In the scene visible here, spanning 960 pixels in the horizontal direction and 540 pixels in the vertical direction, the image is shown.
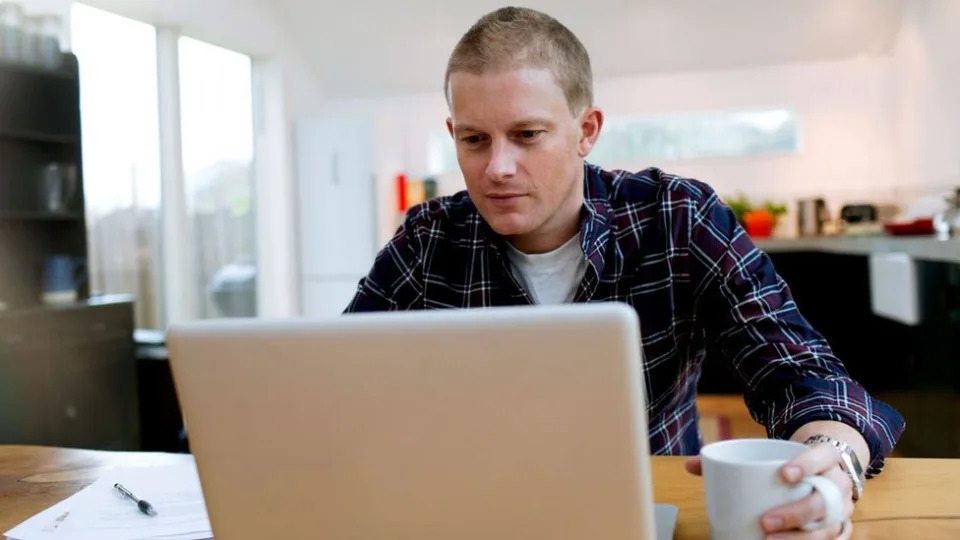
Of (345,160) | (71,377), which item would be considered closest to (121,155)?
(71,377)

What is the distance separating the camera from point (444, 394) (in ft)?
2.01

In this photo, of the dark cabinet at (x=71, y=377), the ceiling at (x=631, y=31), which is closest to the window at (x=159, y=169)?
the dark cabinet at (x=71, y=377)

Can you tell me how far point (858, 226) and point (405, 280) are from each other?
12.6 feet

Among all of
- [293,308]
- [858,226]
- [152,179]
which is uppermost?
[152,179]

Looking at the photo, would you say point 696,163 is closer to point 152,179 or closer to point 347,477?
point 152,179

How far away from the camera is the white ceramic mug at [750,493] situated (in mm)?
716

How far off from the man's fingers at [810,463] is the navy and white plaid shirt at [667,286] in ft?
1.00

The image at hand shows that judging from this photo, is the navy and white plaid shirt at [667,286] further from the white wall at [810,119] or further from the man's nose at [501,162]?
the white wall at [810,119]

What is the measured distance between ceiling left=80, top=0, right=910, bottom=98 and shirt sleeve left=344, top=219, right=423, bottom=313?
12.5ft

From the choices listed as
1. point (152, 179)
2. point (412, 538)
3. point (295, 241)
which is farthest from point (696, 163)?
point (412, 538)

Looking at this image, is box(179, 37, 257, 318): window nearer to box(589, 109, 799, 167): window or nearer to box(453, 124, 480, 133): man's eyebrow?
box(589, 109, 799, 167): window

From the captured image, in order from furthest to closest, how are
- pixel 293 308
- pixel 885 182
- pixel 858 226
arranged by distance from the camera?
1. pixel 293 308
2. pixel 885 182
3. pixel 858 226

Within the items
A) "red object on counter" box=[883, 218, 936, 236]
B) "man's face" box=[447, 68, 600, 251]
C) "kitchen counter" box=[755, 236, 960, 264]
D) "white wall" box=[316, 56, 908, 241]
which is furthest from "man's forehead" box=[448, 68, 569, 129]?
"white wall" box=[316, 56, 908, 241]

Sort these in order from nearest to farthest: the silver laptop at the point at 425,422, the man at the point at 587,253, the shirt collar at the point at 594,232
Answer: the silver laptop at the point at 425,422 → the man at the point at 587,253 → the shirt collar at the point at 594,232
